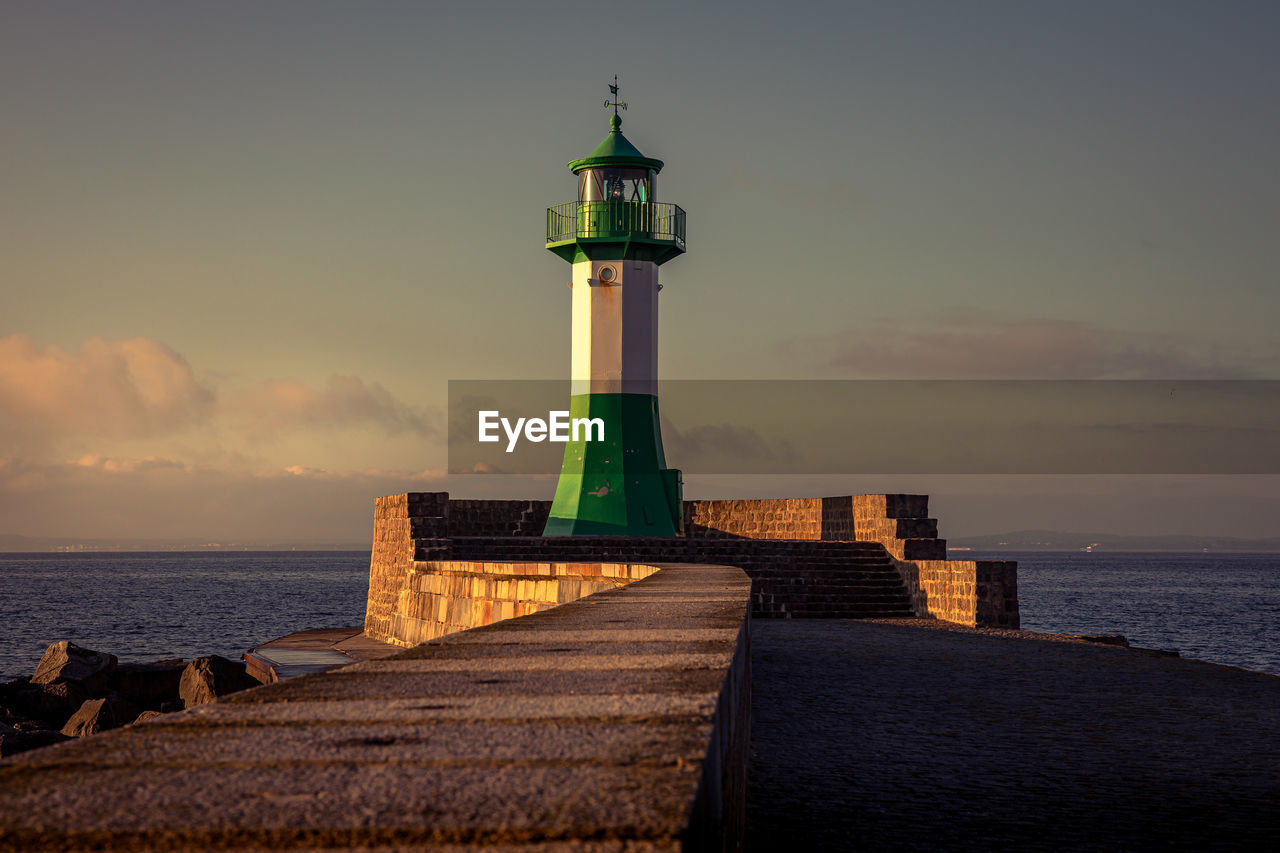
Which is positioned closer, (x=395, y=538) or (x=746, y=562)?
(x=746, y=562)

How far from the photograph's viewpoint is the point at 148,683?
20.5m

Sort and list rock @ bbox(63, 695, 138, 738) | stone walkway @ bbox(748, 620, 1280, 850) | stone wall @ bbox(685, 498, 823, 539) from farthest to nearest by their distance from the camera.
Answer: stone wall @ bbox(685, 498, 823, 539) < rock @ bbox(63, 695, 138, 738) < stone walkway @ bbox(748, 620, 1280, 850)

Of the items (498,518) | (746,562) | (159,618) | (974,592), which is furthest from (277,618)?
(974,592)

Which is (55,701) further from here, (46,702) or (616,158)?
(616,158)

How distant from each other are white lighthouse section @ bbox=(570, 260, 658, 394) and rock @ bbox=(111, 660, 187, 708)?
10.0 metres

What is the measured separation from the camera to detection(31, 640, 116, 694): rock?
19797mm

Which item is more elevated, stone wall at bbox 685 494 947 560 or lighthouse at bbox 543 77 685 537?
lighthouse at bbox 543 77 685 537

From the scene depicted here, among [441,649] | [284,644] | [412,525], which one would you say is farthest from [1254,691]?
[284,644]

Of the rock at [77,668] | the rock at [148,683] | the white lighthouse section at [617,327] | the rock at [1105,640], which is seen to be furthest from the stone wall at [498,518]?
the rock at [1105,640]

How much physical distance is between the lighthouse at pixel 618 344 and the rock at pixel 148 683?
27.2 ft

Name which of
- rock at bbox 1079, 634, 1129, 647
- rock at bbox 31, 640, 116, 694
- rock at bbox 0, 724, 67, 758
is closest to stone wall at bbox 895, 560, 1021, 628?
rock at bbox 1079, 634, 1129, 647

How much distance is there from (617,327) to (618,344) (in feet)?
1.19

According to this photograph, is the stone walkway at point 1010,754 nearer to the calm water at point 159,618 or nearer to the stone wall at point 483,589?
the stone wall at point 483,589

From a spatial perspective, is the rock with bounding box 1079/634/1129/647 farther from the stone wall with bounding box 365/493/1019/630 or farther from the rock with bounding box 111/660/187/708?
the rock with bounding box 111/660/187/708
